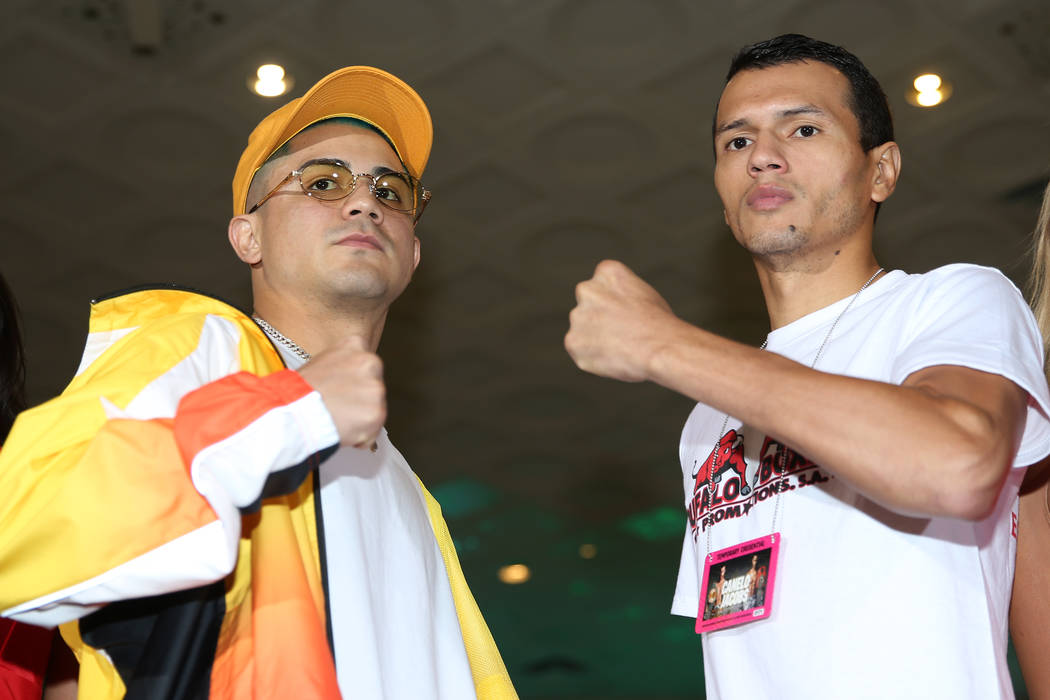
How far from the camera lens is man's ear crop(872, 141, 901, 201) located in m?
2.00

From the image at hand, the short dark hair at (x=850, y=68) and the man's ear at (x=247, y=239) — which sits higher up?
the short dark hair at (x=850, y=68)

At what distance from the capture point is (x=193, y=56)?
3.89 metres

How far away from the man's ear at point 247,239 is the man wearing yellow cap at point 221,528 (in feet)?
1.04

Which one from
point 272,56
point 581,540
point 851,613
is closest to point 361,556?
point 851,613

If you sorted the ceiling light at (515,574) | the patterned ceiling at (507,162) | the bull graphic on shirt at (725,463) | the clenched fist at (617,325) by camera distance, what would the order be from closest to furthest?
the clenched fist at (617,325) → the bull graphic on shirt at (725,463) → the patterned ceiling at (507,162) → the ceiling light at (515,574)

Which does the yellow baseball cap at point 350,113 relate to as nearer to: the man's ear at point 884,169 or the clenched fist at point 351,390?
the clenched fist at point 351,390

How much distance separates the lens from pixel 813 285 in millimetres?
1942

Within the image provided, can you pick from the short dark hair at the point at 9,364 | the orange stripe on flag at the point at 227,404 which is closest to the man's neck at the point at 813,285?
the orange stripe on flag at the point at 227,404

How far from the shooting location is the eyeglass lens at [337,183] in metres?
2.08

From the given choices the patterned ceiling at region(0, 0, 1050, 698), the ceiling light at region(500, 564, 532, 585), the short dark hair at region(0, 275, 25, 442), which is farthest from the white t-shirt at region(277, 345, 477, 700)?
the ceiling light at region(500, 564, 532, 585)

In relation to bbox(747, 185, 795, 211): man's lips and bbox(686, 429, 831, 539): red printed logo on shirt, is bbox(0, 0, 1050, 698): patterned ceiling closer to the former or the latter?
bbox(747, 185, 795, 211): man's lips

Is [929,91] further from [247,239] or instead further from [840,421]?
[840,421]

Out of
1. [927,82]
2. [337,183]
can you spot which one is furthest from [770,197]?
[927,82]

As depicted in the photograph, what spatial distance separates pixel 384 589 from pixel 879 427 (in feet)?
2.66
